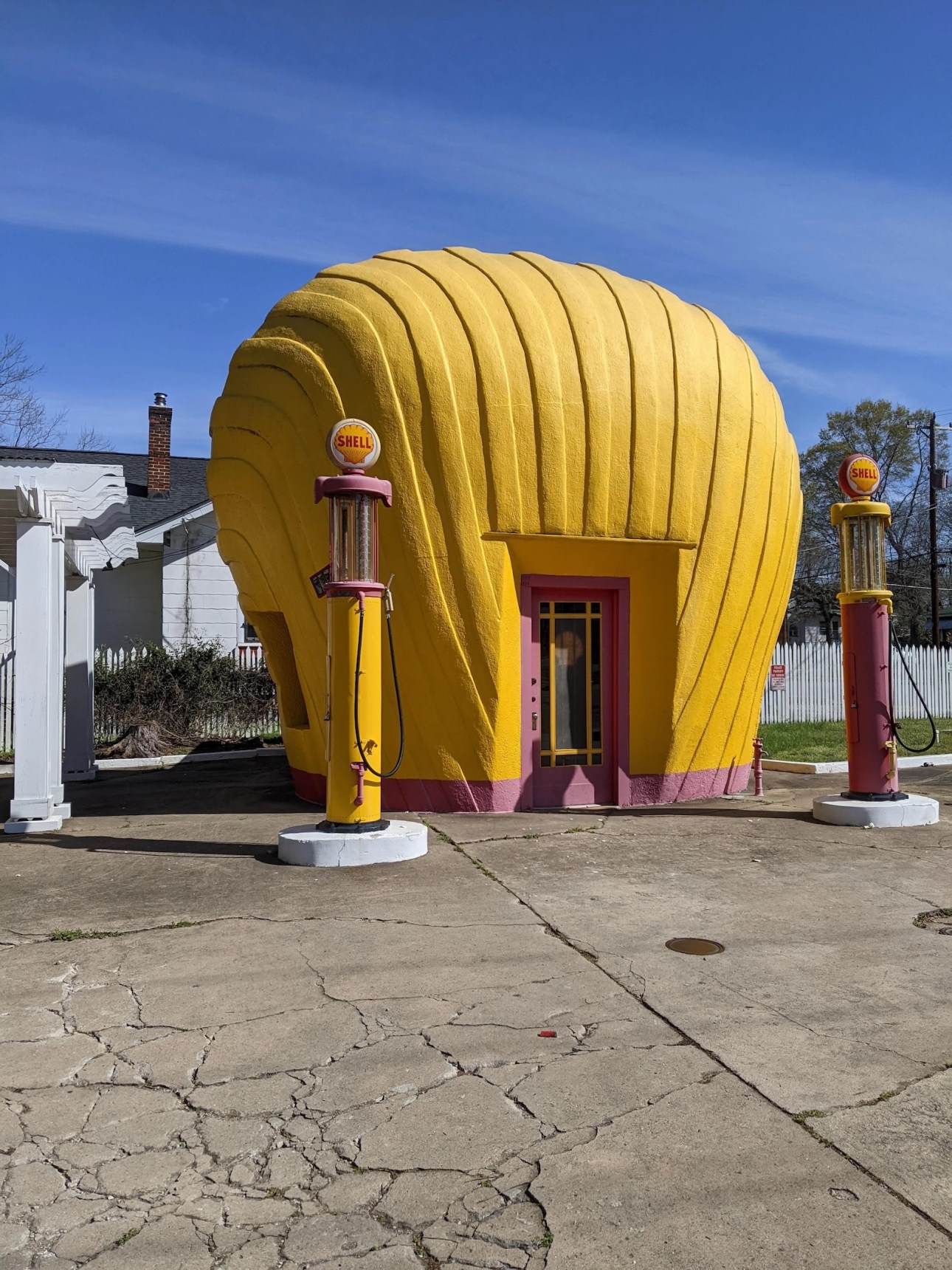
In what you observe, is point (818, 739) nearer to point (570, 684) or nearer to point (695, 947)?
point (570, 684)

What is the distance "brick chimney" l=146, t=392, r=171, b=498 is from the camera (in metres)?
23.4

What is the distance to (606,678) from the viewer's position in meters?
9.94

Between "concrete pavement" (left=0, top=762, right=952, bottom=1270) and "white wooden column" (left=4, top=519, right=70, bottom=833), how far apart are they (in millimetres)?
2109

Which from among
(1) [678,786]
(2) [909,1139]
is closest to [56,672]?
(1) [678,786]

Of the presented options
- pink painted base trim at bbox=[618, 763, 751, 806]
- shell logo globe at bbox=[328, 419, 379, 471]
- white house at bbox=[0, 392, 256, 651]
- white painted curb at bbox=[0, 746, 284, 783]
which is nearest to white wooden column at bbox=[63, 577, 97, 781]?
white painted curb at bbox=[0, 746, 284, 783]

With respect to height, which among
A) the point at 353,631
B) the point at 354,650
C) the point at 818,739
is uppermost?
the point at 353,631

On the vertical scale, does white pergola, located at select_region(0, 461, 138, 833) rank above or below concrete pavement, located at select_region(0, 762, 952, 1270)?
above

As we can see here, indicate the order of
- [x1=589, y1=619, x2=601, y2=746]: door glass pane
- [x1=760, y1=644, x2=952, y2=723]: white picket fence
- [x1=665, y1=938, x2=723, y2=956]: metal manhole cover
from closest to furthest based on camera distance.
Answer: [x1=665, y1=938, x2=723, y2=956]: metal manhole cover → [x1=589, y1=619, x2=601, y2=746]: door glass pane → [x1=760, y1=644, x2=952, y2=723]: white picket fence

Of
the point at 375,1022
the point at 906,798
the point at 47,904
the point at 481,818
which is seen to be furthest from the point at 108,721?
the point at 375,1022

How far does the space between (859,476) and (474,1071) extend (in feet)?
24.9

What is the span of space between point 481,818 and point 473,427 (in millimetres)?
3591

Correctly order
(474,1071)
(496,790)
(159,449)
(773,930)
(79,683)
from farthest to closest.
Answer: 1. (159,449)
2. (79,683)
3. (496,790)
4. (773,930)
5. (474,1071)

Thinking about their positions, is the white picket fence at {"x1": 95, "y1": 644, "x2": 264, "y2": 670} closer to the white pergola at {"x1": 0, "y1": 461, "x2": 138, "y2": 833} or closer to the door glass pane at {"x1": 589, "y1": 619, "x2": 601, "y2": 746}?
the white pergola at {"x1": 0, "y1": 461, "x2": 138, "y2": 833}

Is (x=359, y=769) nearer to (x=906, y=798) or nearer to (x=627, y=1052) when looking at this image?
(x=627, y=1052)
